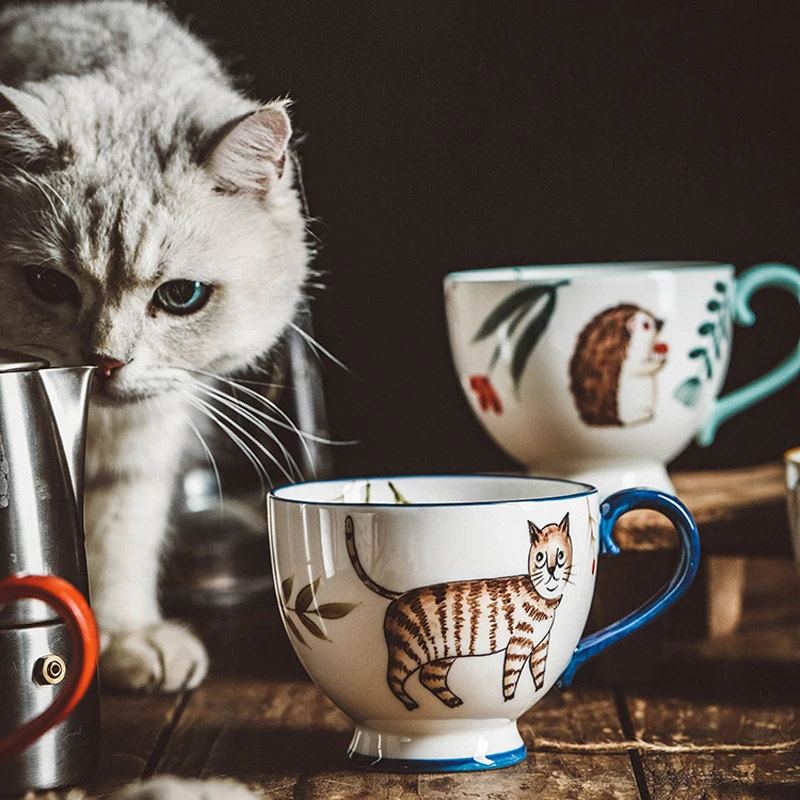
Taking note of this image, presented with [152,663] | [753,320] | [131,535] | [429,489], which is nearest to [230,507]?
[131,535]

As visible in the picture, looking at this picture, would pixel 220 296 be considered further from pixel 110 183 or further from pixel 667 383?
pixel 667 383

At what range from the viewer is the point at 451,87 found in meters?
0.98

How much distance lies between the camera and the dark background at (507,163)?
954 millimetres

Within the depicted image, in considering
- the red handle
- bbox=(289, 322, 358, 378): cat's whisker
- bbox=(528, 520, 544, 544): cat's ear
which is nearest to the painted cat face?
bbox=(528, 520, 544, 544): cat's ear

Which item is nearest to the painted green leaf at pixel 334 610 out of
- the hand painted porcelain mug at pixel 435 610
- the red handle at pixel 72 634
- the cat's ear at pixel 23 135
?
the hand painted porcelain mug at pixel 435 610

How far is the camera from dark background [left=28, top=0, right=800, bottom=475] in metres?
0.95

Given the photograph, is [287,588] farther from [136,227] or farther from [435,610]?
[136,227]

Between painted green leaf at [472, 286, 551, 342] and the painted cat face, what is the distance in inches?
8.0

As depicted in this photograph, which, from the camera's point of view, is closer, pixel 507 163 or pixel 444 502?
pixel 444 502

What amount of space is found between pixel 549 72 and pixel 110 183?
43cm

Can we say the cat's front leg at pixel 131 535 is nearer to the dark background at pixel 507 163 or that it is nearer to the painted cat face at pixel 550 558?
the dark background at pixel 507 163

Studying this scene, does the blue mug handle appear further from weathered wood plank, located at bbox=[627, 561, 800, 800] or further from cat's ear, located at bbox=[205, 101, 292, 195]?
cat's ear, located at bbox=[205, 101, 292, 195]

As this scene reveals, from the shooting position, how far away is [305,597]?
580mm

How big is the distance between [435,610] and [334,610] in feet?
0.17
